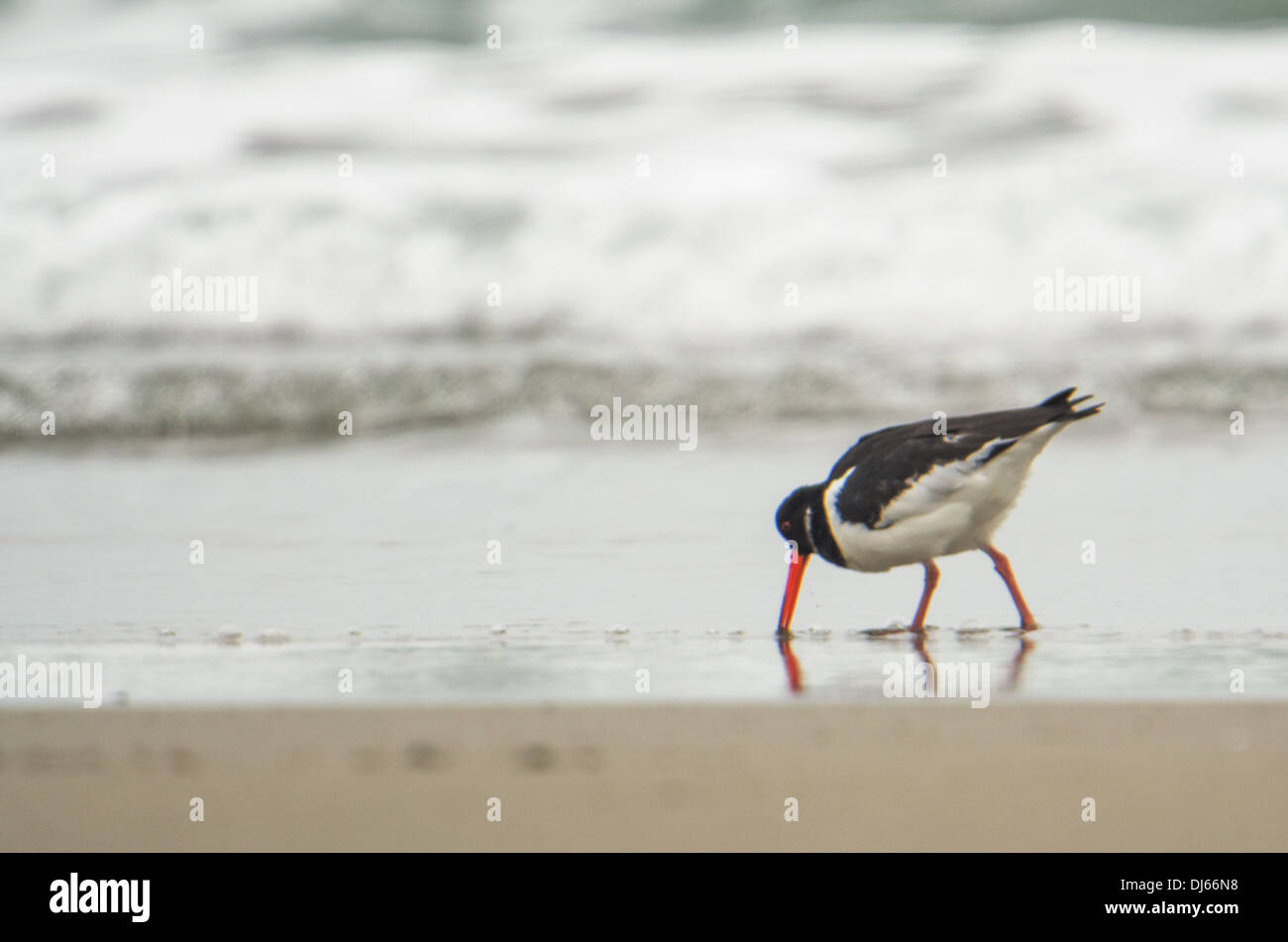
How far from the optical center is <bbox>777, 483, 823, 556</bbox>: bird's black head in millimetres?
5023

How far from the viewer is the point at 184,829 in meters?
2.81

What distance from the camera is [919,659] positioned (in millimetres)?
4270

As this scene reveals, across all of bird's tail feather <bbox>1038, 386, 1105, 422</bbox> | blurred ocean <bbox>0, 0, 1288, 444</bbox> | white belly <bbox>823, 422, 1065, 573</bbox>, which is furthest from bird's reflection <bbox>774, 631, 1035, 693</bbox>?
blurred ocean <bbox>0, 0, 1288, 444</bbox>

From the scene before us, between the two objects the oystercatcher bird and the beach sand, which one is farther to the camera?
the oystercatcher bird

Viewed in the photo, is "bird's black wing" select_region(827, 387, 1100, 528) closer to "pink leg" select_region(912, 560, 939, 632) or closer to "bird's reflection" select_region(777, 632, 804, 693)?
"pink leg" select_region(912, 560, 939, 632)

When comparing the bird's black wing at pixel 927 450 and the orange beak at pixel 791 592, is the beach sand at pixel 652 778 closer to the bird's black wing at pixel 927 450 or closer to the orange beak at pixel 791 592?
the orange beak at pixel 791 592

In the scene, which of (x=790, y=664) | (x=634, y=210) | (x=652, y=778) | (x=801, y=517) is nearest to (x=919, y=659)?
(x=790, y=664)

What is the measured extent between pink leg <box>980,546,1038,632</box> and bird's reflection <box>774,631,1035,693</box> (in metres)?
0.08

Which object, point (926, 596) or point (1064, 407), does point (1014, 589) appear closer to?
point (926, 596)

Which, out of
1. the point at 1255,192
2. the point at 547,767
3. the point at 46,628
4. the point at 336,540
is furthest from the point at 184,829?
the point at 1255,192

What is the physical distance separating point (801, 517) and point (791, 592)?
1.04ft

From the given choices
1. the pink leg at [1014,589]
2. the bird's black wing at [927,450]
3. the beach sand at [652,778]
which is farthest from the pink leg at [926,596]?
the beach sand at [652,778]
